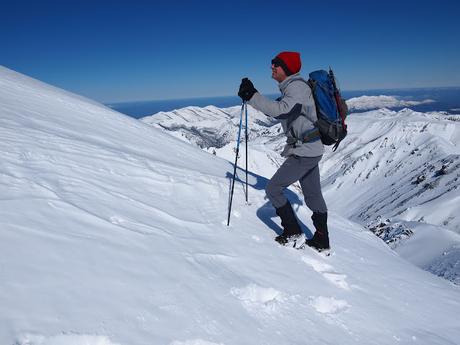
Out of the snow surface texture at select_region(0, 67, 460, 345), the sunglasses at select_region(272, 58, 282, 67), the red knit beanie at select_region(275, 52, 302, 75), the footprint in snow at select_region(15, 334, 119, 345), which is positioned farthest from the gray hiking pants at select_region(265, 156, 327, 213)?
the footprint in snow at select_region(15, 334, 119, 345)

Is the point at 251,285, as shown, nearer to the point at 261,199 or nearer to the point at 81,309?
the point at 81,309

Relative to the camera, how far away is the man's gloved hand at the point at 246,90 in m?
5.68

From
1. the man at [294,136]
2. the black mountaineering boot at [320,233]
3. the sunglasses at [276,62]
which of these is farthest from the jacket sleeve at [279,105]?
the black mountaineering boot at [320,233]

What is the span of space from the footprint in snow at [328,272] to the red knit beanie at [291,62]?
3361mm

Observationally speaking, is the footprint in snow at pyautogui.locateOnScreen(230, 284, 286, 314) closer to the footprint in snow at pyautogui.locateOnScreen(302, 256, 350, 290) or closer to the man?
the footprint in snow at pyautogui.locateOnScreen(302, 256, 350, 290)

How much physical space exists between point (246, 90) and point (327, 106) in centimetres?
136

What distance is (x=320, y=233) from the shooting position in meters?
6.74

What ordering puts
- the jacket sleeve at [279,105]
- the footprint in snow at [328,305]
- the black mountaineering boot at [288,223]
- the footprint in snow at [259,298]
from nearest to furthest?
the footprint in snow at [259,298], the footprint in snow at [328,305], the jacket sleeve at [279,105], the black mountaineering boot at [288,223]

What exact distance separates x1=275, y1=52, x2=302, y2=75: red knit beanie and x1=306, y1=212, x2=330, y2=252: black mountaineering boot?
2.74 meters

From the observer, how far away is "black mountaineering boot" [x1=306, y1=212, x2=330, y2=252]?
6.61m

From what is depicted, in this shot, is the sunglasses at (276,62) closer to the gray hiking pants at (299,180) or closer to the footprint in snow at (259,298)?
the gray hiking pants at (299,180)

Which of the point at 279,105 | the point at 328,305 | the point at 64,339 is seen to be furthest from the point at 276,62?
the point at 64,339

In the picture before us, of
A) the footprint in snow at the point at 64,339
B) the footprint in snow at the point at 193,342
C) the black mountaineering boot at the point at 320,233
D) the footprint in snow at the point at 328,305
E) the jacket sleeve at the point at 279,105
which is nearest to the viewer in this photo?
the footprint in snow at the point at 64,339

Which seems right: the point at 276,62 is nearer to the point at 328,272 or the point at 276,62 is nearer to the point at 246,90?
the point at 246,90
